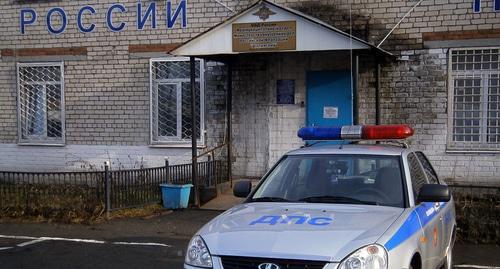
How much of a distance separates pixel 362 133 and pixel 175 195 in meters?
5.64

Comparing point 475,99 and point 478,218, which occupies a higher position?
point 475,99

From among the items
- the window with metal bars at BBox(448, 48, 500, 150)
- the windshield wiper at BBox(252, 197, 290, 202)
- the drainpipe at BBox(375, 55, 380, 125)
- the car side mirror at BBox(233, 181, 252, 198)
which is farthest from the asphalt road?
the window with metal bars at BBox(448, 48, 500, 150)

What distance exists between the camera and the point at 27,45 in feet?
47.0

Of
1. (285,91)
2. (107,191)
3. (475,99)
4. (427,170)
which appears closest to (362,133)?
(427,170)

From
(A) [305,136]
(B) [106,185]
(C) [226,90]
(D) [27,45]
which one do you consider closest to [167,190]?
(B) [106,185]

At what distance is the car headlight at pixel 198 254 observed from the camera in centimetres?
421

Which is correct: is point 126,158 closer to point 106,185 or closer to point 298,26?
point 106,185

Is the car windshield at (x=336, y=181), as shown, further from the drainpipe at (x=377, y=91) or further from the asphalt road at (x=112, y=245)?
the drainpipe at (x=377, y=91)

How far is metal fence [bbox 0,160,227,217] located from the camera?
10.0m

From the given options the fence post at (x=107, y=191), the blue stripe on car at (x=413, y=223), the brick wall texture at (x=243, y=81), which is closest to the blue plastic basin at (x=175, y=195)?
the fence post at (x=107, y=191)

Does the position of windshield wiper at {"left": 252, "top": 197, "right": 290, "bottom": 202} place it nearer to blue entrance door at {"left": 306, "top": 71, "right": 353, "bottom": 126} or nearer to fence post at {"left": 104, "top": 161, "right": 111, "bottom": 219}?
fence post at {"left": 104, "top": 161, "right": 111, "bottom": 219}

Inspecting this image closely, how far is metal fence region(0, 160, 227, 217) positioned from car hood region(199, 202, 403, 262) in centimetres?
570

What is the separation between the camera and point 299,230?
421 centimetres

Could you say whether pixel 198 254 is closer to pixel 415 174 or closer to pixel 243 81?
pixel 415 174
